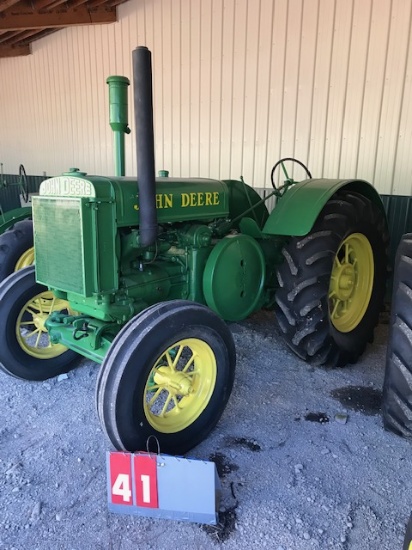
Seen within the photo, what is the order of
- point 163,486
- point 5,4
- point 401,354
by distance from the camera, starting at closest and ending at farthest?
1. point 163,486
2. point 401,354
3. point 5,4

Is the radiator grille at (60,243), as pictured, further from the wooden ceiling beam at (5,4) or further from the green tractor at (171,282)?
the wooden ceiling beam at (5,4)

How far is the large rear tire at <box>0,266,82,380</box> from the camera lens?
2553 millimetres

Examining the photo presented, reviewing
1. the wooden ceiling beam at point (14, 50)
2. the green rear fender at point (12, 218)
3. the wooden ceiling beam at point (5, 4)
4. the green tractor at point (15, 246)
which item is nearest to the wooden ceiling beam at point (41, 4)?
the wooden ceiling beam at point (5, 4)

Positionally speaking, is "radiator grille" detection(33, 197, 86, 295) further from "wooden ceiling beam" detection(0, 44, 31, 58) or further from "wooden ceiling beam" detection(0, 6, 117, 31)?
"wooden ceiling beam" detection(0, 44, 31, 58)

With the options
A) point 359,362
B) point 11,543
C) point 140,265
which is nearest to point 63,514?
point 11,543

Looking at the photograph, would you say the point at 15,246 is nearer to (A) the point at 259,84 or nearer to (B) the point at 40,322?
(B) the point at 40,322

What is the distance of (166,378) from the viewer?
202 cm

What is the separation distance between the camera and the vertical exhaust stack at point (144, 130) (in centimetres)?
187

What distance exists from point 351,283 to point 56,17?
18.3ft

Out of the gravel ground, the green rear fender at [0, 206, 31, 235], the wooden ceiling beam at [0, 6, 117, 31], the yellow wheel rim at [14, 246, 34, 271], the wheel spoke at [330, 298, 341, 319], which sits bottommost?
the gravel ground

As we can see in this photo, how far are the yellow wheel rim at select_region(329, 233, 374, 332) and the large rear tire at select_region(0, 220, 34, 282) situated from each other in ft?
7.51

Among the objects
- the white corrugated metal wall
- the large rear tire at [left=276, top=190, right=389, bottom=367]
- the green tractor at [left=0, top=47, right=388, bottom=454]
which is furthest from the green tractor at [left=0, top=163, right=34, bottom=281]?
the white corrugated metal wall

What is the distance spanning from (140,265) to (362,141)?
9.29 ft

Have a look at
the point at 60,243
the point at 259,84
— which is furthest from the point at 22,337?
the point at 259,84
